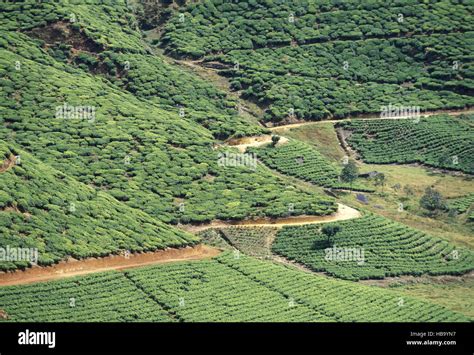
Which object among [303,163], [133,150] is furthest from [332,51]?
[133,150]

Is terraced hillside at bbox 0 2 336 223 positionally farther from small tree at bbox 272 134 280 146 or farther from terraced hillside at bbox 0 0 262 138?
small tree at bbox 272 134 280 146

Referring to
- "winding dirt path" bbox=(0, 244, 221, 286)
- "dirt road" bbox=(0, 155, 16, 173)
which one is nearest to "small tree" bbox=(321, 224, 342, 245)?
"winding dirt path" bbox=(0, 244, 221, 286)

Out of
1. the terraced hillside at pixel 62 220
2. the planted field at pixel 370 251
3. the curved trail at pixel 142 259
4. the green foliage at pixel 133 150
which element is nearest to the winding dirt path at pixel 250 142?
the green foliage at pixel 133 150

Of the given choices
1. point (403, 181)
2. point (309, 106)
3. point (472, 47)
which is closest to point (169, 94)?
point (309, 106)

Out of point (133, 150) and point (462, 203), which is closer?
point (133, 150)

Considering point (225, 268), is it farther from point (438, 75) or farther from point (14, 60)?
point (438, 75)

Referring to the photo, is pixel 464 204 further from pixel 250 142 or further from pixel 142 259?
pixel 142 259
